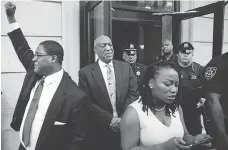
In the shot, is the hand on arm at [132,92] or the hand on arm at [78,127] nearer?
the hand on arm at [78,127]

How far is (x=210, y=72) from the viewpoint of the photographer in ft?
8.06

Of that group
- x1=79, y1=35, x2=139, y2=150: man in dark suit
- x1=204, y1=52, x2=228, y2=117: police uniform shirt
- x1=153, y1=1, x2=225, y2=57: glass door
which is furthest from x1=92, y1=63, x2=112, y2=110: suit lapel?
x1=153, y1=1, x2=225, y2=57: glass door

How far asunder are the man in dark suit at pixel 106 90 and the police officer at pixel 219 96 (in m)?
0.84

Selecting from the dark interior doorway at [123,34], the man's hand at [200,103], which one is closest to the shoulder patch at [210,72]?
the man's hand at [200,103]

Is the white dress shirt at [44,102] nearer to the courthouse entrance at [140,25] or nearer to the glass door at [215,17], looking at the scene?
the courthouse entrance at [140,25]

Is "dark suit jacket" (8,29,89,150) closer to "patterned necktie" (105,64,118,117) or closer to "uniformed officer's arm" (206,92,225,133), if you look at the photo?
"patterned necktie" (105,64,118,117)

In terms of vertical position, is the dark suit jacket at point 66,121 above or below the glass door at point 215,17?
below

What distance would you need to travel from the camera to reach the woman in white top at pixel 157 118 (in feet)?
4.94

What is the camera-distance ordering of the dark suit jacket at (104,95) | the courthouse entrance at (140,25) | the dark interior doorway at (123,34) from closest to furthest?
the dark suit jacket at (104,95)
the courthouse entrance at (140,25)
the dark interior doorway at (123,34)

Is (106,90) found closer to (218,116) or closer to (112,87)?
(112,87)

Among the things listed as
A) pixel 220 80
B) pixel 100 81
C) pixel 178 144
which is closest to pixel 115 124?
pixel 100 81

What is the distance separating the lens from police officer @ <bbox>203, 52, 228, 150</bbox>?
2.34 m

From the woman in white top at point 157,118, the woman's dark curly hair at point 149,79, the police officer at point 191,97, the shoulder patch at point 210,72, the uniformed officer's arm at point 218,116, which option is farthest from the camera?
the police officer at point 191,97

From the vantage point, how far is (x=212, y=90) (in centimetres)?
240
